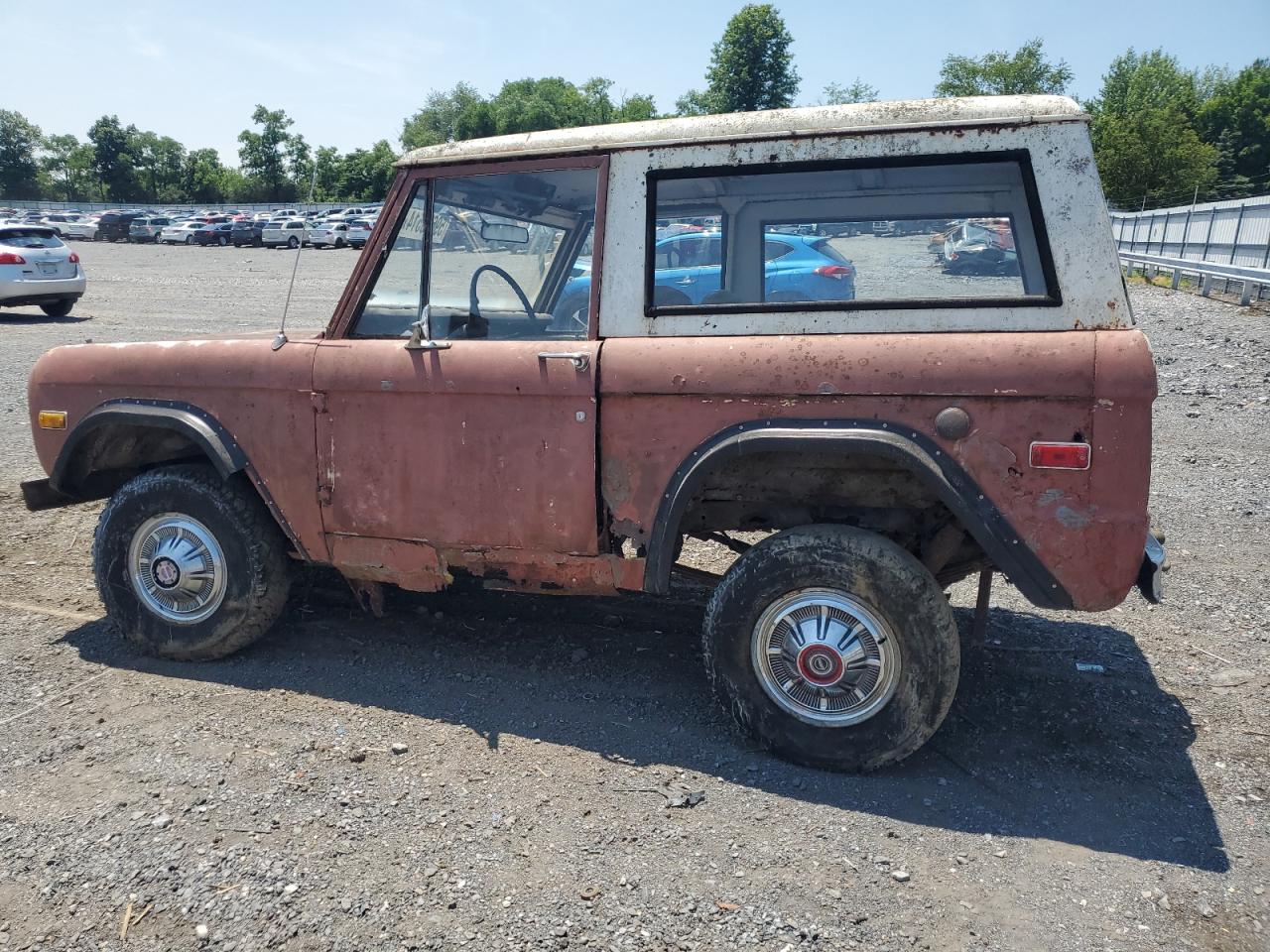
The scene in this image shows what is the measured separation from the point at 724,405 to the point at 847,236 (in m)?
0.76

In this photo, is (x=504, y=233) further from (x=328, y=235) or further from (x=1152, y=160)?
(x=1152, y=160)

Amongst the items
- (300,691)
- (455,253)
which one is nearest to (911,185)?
(455,253)

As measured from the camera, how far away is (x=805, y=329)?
335cm

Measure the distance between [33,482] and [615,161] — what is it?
3128 millimetres

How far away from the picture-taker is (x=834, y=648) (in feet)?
10.9

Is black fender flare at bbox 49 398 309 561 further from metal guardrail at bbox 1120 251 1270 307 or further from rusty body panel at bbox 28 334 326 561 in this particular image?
metal guardrail at bbox 1120 251 1270 307

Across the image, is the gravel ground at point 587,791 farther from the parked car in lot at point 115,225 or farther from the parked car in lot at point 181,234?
the parked car in lot at point 115,225

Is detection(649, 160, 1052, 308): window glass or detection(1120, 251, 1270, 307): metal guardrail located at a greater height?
detection(649, 160, 1052, 308): window glass

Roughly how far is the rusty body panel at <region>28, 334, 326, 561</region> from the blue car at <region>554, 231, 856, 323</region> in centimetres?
118

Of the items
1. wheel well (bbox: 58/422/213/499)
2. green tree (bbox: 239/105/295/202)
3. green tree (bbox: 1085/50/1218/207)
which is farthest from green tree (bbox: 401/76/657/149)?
wheel well (bbox: 58/422/213/499)

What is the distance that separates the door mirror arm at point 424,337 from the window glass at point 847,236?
884 millimetres

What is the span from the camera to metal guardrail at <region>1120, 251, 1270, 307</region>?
49.8 ft

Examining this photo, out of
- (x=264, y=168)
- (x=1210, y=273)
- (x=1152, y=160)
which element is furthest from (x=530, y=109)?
(x=1210, y=273)

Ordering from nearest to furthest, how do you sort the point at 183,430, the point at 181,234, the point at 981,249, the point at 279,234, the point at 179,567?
the point at 981,249 < the point at 183,430 < the point at 179,567 < the point at 279,234 < the point at 181,234
